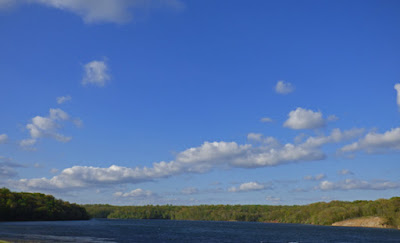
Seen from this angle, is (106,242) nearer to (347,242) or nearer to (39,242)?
(39,242)

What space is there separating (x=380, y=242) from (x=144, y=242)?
261 feet

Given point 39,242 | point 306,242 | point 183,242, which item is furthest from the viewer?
point 306,242

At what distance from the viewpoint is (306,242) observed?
115 metres

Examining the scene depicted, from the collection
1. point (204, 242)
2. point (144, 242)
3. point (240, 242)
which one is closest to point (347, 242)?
point (240, 242)

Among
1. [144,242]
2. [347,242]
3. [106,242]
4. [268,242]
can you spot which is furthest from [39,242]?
[347,242]

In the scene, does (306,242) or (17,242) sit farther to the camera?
(306,242)

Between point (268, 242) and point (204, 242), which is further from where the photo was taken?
point (268, 242)

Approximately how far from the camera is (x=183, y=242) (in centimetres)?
9900

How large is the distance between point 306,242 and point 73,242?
72188mm

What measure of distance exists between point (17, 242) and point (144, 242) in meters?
33.3

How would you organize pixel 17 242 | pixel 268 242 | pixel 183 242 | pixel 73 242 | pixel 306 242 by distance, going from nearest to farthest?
pixel 17 242
pixel 73 242
pixel 183 242
pixel 268 242
pixel 306 242

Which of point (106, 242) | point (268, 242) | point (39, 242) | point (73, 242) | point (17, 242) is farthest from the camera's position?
point (268, 242)

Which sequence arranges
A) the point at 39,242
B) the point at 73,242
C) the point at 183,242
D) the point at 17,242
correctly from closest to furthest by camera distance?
1. the point at 17,242
2. the point at 39,242
3. the point at 73,242
4. the point at 183,242

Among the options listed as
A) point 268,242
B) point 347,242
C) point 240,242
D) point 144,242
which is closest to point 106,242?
point 144,242
